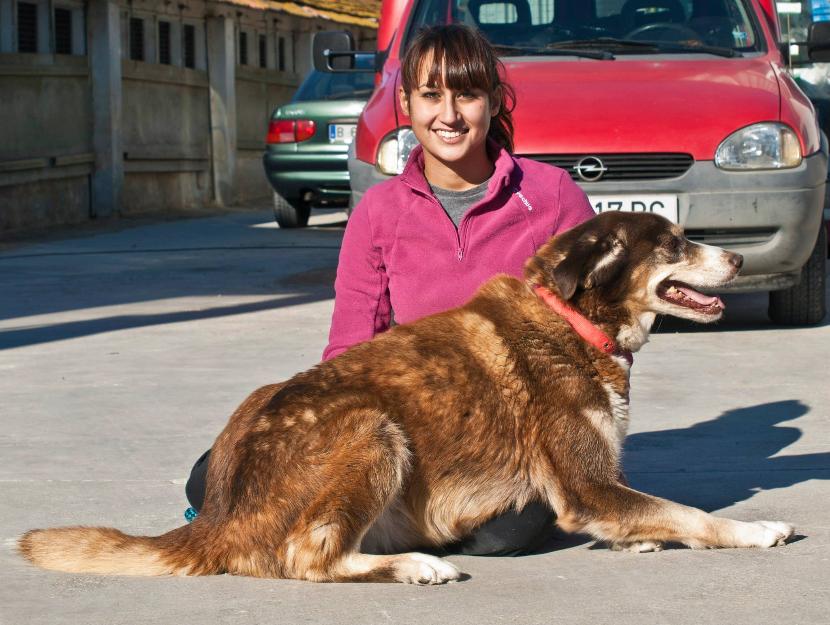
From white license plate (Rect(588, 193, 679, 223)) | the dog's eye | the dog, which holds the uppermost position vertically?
the dog's eye

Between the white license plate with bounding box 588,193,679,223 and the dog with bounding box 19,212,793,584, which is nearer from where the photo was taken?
the dog with bounding box 19,212,793,584

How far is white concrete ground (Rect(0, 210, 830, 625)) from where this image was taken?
161 inches

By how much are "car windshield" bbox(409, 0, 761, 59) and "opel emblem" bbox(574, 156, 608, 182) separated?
3.88ft

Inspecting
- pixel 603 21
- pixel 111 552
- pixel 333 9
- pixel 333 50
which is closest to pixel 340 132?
pixel 333 50

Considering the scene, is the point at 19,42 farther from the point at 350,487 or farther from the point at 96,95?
the point at 350,487

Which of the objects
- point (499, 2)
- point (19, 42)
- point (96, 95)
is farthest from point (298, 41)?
point (499, 2)

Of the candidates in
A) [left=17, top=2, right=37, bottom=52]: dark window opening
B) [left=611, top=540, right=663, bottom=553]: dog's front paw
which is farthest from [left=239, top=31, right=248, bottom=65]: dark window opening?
[left=611, top=540, right=663, bottom=553]: dog's front paw

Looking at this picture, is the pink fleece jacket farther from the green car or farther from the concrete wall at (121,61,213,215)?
the concrete wall at (121,61,213,215)

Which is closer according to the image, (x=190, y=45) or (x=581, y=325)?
(x=581, y=325)

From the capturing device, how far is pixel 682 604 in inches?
161

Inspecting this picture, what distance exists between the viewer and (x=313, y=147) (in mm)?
17188

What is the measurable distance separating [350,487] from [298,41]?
2635 centimetres

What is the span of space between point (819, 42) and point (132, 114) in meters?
13.9

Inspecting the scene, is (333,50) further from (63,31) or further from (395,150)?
Answer: (63,31)
